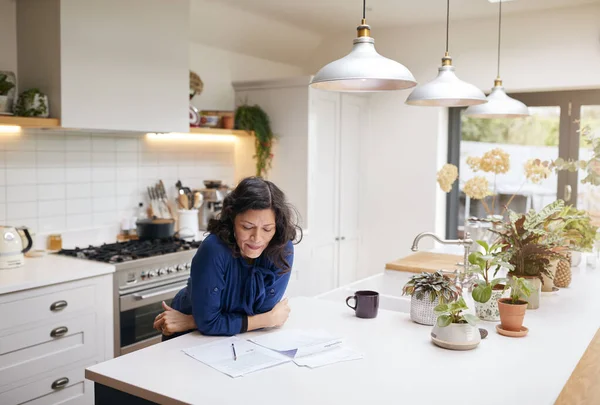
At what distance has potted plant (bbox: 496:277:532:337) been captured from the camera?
213cm

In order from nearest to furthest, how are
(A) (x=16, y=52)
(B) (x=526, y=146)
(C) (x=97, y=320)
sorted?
(C) (x=97, y=320) → (A) (x=16, y=52) → (B) (x=526, y=146)

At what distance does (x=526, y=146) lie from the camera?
5.20 meters

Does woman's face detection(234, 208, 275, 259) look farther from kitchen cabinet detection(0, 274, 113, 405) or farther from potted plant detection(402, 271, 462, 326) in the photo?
kitchen cabinet detection(0, 274, 113, 405)

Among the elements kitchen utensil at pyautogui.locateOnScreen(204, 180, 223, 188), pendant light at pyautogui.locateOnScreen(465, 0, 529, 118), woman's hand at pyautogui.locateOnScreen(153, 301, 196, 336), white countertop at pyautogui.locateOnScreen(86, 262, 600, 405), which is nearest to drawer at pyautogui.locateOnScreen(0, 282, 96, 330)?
woman's hand at pyautogui.locateOnScreen(153, 301, 196, 336)

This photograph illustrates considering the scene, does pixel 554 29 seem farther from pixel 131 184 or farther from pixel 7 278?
pixel 7 278

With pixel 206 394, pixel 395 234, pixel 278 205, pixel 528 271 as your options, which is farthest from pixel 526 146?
pixel 206 394

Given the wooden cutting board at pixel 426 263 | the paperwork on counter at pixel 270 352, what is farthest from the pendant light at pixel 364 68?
the wooden cutting board at pixel 426 263

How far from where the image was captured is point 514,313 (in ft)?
7.00

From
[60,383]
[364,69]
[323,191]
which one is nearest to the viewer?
[364,69]

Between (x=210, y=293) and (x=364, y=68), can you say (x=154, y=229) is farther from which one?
(x=364, y=68)

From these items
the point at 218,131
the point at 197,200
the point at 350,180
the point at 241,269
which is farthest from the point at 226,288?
the point at 350,180

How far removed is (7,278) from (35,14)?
1.51 meters

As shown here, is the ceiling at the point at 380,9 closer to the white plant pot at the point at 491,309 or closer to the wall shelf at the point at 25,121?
→ the wall shelf at the point at 25,121

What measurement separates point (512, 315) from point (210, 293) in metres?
1.07
